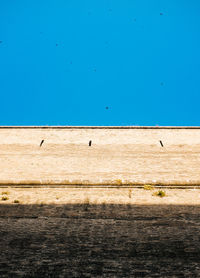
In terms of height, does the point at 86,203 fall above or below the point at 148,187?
below

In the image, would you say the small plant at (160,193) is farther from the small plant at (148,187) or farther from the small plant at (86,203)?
the small plant at (86,203)

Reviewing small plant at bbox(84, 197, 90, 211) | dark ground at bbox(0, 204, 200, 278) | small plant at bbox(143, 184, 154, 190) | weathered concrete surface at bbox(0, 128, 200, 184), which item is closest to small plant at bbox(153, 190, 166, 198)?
small plant at bbox(143, 184, 154, 190)

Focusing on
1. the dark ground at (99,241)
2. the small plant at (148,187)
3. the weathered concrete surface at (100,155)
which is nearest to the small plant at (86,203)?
the dark ground at (99,241)

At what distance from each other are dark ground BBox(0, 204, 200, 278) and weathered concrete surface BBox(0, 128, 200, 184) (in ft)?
7.75

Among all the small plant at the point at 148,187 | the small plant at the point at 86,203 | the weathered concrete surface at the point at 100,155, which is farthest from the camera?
the weathered concrete surface at the point at 100,155

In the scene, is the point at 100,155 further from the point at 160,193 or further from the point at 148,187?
the point at 160,193

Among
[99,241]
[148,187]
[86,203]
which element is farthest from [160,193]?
[99,241]

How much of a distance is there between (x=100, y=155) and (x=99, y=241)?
24.8ft

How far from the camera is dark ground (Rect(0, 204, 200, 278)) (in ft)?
28.2

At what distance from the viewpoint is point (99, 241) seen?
9.80 metres

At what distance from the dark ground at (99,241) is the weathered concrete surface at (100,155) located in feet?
7.75

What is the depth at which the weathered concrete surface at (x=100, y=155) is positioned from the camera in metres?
14.8

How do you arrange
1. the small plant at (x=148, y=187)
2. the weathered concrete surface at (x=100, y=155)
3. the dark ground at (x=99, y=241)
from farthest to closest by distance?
the weathered concrete surface at (x=100, y=155), the small plant at (x=148, y=187), the dark ground at (x=99, y=241)

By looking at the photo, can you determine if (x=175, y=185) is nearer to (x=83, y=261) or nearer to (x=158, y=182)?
(x=158, y=182)
